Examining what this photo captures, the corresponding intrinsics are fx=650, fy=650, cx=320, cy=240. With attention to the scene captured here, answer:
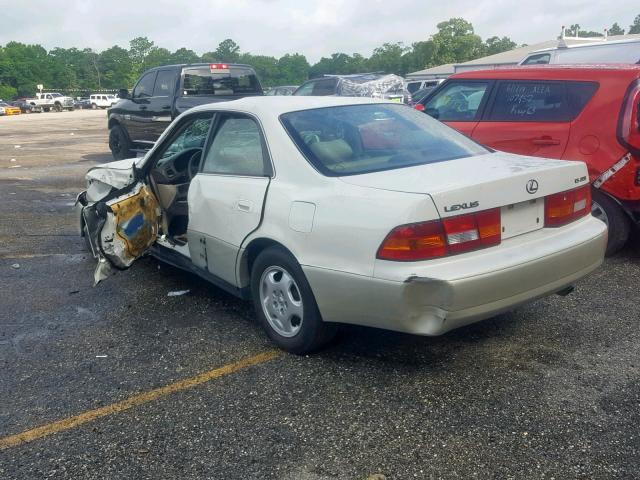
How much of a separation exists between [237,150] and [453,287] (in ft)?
6.14

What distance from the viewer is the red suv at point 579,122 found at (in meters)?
5.22

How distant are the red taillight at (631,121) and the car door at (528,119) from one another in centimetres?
45

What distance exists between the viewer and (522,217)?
3.47 meters

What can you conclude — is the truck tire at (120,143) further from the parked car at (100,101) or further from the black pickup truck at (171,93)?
the parked car at (100,101)

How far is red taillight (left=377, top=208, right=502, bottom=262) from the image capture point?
3117 mm

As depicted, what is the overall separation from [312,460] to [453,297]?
995 millimetres

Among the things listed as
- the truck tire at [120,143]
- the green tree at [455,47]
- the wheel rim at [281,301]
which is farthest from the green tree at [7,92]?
the wheel rim at [281,301]

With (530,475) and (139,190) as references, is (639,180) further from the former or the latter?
(139,190)

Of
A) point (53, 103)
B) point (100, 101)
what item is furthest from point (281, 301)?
point (100, 101)

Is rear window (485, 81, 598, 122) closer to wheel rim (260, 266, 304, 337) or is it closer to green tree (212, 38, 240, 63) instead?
wheel rim (260, 266, 304, 337)

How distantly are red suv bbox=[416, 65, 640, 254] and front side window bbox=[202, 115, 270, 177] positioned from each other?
279 cm

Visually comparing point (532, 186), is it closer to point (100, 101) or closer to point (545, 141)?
point (545, 141)

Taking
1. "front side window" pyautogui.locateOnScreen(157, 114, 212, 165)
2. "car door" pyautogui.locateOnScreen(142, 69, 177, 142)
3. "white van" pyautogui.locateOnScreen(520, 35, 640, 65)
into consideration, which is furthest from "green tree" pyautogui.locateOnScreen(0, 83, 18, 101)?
"front side window" pyautogui.locateOnScreen(157, 114, 212, 165)

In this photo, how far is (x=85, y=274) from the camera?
18.7 feet
